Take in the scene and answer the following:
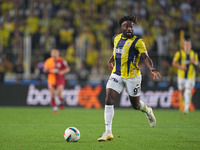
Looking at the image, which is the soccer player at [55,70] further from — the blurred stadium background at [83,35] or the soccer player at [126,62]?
the soccer player at [126,62]

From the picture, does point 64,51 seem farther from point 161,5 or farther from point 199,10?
point 199,10

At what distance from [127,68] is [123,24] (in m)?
→ 0.85

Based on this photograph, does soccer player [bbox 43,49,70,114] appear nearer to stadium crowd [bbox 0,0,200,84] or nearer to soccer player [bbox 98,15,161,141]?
stadium crowd [bbox 0,0,200,84]

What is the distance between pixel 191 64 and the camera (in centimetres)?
1659

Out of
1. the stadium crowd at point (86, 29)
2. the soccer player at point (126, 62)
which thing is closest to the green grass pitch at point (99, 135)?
the soccer player at point (126, 62)

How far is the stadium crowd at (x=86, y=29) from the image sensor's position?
19297 millimetres

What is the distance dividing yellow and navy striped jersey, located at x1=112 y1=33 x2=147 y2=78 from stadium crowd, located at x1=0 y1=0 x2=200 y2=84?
10.5 m

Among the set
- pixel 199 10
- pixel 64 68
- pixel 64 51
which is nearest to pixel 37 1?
pixel 64 51

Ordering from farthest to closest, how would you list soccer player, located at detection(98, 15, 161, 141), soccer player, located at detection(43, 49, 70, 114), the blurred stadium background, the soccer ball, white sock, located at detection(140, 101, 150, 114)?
the blurred stadium background
soccer player, located at detection(43, 49, 70, 114)
white sock, located at detection(140, 101, 150, 114)
soccer player, located at detection(98, 15, 161, 141)
the soccer ball

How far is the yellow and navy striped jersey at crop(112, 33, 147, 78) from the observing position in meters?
8.62

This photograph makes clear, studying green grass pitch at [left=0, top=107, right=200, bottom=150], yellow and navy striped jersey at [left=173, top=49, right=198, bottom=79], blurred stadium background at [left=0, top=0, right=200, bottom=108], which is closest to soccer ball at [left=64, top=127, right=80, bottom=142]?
green grass pitch at [left=0, top=107, right=200, bottom=150]

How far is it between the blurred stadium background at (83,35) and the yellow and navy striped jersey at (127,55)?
10.4m

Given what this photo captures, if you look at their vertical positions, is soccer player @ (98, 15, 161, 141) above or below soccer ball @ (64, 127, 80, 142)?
above

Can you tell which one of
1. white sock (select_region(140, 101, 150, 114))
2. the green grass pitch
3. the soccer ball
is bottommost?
the green grass pitch
